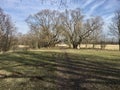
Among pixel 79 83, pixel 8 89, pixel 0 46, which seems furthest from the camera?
pixel 0 46

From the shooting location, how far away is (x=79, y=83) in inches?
306

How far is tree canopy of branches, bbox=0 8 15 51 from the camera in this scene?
41509 mm

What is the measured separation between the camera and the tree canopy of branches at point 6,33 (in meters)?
41.5

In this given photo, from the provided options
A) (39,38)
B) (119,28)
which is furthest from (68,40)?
(119,28)

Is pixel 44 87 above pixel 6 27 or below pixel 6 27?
below

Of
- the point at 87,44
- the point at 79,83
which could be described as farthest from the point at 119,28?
the point at 79,83

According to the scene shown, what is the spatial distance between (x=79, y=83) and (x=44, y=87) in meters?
1.42

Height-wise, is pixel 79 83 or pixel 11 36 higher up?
pixel 11 36

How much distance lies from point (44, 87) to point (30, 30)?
52.6 metres

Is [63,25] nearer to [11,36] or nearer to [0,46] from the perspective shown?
[11,36]

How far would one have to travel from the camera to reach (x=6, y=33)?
4322 centimetres

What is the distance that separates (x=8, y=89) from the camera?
22.4 ft

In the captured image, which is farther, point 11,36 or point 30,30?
Result: point 30,30

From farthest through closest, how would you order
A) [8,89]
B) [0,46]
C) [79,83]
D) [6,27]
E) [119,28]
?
[119,28], [6,27], [0,46], [79,83], [8,89]
